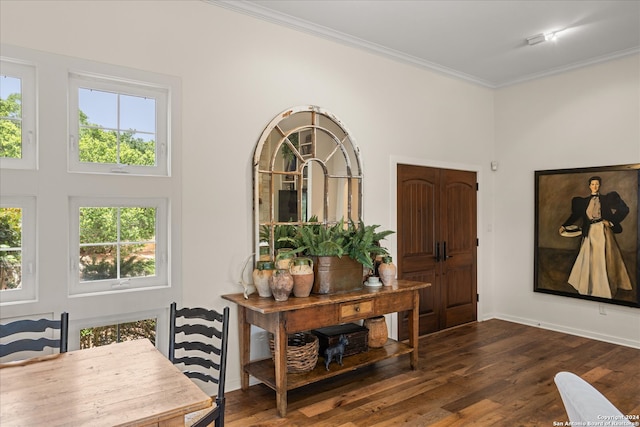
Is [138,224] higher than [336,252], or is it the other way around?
[138,224]

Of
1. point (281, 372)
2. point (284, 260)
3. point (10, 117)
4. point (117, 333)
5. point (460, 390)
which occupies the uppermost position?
point (10, 117)

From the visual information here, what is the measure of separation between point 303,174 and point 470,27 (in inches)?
77.1

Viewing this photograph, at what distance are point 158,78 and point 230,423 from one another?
7.73 feet

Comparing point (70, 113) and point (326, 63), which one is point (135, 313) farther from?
point (326, 63)

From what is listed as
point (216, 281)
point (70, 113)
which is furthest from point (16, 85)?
point (216, 281)

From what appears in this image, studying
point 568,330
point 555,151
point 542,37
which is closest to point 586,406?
point 542,37

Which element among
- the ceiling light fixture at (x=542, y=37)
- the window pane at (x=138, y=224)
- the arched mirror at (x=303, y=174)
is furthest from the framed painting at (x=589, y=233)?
the window pane at (x=138, y=224)

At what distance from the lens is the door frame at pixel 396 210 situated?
4480 millimetres

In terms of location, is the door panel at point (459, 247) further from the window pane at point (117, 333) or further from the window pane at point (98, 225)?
the window pane at point (98, 225)

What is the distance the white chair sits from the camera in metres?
1.26

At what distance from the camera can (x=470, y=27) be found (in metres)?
3.84

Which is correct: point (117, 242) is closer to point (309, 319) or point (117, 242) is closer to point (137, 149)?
point (137, 149)

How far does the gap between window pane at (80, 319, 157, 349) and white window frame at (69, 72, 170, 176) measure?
103cm

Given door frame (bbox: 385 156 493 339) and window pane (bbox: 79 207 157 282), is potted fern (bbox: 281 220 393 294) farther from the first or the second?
window pane (bbox: 79 207 157 282)
